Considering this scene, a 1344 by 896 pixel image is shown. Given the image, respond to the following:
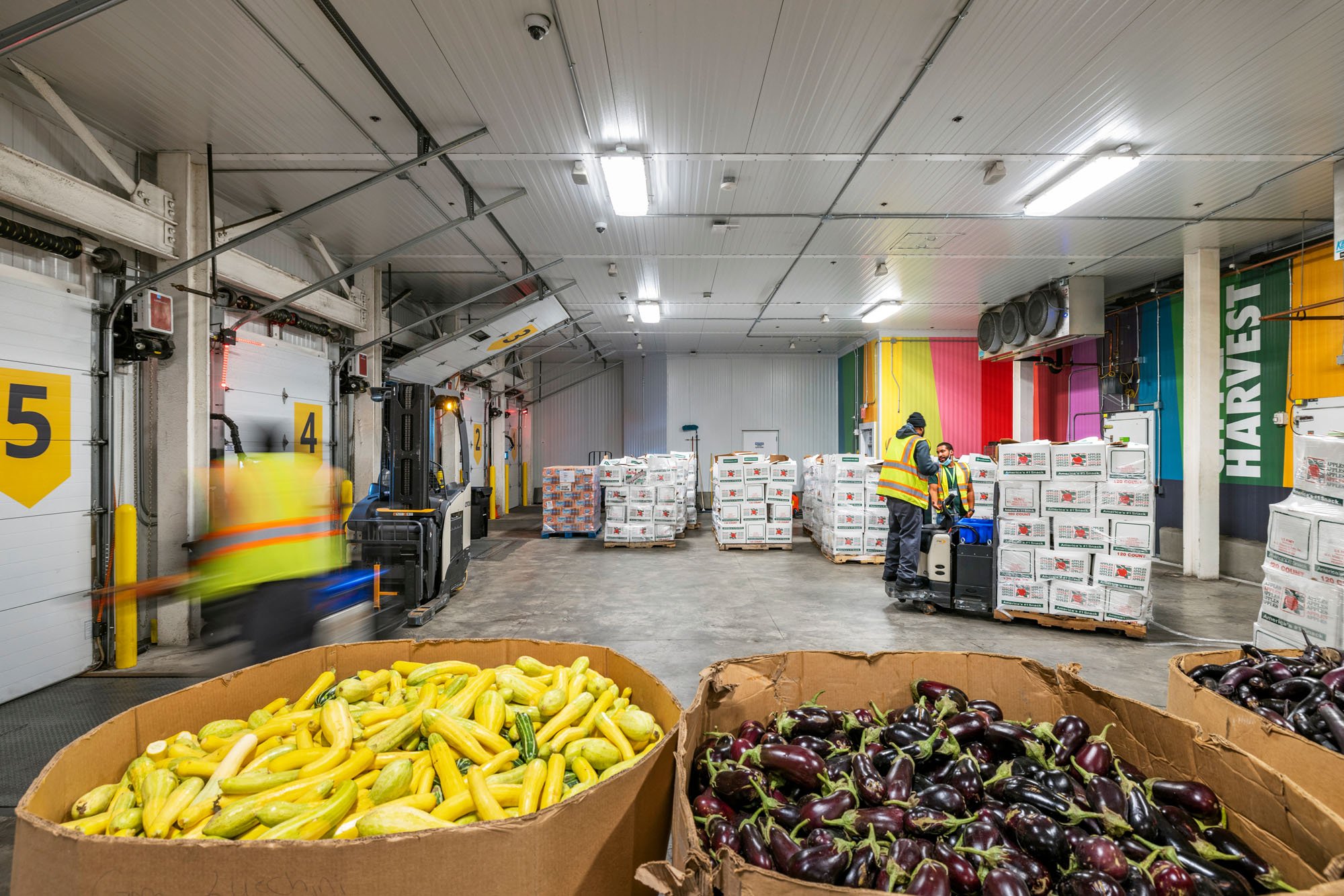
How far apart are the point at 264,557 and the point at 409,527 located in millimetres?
2713

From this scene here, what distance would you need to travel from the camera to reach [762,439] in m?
18.8

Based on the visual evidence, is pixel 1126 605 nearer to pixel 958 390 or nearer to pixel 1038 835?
pixel 1038 835

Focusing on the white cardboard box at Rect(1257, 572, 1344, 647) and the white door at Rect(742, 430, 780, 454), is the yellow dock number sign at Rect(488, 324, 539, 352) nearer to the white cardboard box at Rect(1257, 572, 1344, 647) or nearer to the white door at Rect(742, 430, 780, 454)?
the white door at Rect(742, 430, 780, 454)

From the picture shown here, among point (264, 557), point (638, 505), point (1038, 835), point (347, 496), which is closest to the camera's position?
point (1038, 835)

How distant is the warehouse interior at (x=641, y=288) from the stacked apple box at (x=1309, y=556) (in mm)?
22

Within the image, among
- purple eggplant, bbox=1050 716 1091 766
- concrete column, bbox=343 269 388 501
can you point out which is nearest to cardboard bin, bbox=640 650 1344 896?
purple eggplant, bbox=1050 716 1091 766

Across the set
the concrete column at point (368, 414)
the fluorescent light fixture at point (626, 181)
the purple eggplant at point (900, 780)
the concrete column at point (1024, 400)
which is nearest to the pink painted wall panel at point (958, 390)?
the concrete column at point (1024, 400)

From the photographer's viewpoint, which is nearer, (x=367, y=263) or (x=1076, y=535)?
(x=1076, y=535)

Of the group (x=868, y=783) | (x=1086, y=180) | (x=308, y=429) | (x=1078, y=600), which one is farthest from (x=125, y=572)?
(x=1086, y=180)

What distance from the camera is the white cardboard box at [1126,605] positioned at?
565 centimetres

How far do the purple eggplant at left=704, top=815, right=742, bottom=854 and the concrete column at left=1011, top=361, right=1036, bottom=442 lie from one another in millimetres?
13702

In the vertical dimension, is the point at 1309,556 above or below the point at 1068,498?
below

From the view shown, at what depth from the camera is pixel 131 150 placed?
548cm

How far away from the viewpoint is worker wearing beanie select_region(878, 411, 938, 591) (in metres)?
6.90
